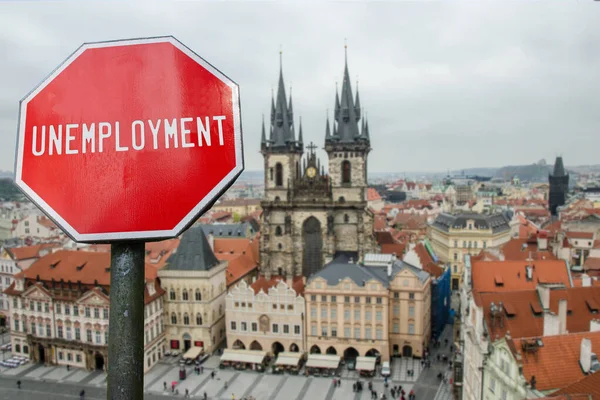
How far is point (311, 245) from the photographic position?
205ft

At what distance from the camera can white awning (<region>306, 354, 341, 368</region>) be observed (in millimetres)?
43375

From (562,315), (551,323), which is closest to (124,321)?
(551,323)

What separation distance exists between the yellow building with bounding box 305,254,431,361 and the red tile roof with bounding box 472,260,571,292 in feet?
31.3

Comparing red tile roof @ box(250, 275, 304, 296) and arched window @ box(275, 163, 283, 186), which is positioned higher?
arched window @ box(275, 163, 283, 186)

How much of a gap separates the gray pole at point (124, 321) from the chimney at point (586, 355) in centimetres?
2239

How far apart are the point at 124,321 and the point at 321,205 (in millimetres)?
57915

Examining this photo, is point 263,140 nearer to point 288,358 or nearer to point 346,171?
point 346,171

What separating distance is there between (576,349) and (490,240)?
184 feet

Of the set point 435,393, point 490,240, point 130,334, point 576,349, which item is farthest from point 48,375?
point 490,240

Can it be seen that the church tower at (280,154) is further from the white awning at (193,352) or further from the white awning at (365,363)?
the white awning at (365,363)

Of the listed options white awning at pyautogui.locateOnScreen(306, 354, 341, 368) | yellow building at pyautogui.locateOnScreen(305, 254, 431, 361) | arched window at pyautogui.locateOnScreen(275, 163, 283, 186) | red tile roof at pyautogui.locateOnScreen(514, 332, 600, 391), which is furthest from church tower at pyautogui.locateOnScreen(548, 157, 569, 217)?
red tile roof at pyautogui.locateOnScreen(514, 332, 600, 391)

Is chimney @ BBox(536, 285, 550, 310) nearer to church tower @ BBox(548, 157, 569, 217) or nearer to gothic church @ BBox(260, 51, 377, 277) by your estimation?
gothic church @ BBox(260, 51, 377, 277)

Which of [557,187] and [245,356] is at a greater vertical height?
[557,187]

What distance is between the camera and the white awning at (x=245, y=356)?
44.4 m
